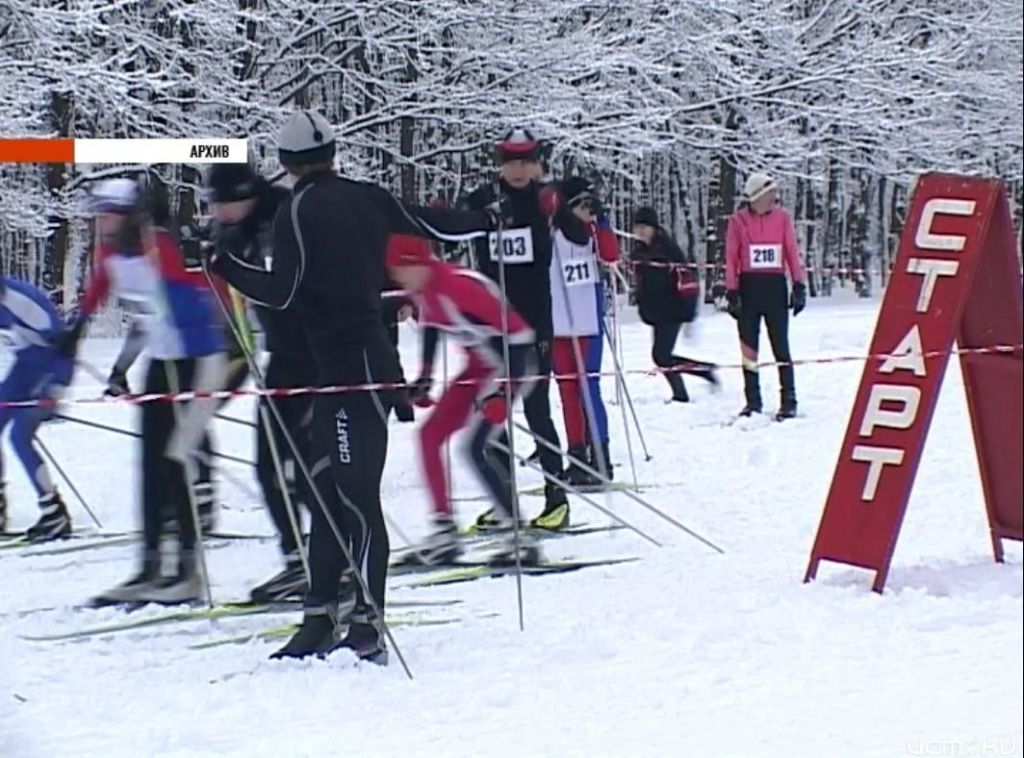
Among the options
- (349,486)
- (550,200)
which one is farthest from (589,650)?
(550,200)

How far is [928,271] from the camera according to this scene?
360 centimetres

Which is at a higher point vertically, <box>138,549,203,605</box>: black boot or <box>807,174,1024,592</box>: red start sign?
<box>807,174,1024,592</box>: red start sign

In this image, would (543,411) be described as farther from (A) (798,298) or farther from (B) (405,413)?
(A) (798,298)

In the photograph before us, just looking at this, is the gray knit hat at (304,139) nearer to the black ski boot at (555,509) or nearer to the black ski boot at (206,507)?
the black ski boot at (206,507)

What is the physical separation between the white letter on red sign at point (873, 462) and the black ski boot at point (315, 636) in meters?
1.13

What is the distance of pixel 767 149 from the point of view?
349cm

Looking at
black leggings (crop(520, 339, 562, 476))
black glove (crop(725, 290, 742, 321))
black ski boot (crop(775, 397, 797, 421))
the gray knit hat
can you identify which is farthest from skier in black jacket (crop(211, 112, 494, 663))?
black ski boot (crop(775, 397, 797, 421))

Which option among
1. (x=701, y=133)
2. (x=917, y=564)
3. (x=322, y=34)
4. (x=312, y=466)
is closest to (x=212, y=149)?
(x=322, y=34)

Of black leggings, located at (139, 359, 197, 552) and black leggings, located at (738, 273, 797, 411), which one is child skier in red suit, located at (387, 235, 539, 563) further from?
black leggings, located at (738, 273, 797, 411)

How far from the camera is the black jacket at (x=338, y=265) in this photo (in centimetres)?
302

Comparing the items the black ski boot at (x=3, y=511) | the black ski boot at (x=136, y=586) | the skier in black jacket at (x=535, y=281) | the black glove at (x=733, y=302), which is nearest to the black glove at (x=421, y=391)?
the skier in black jacket at (x=535, y=281)

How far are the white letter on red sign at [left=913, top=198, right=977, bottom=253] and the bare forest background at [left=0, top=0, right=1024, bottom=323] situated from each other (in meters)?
0.14

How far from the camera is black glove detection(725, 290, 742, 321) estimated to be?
4887 millimetres

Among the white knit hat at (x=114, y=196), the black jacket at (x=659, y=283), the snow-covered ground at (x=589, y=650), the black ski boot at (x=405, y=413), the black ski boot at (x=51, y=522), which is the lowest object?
the snow-covered ground at (x=589, y=650)
